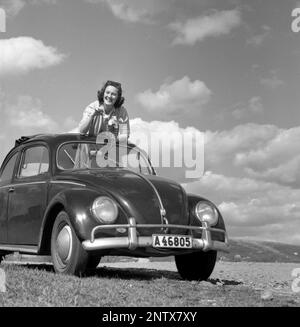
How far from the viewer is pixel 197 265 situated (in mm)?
7555

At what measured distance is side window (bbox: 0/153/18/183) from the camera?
9094mm

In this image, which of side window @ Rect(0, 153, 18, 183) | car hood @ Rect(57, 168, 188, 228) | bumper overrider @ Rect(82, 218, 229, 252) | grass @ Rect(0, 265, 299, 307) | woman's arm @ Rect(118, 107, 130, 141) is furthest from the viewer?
side window @ Rect(0, 153, 18, 183)

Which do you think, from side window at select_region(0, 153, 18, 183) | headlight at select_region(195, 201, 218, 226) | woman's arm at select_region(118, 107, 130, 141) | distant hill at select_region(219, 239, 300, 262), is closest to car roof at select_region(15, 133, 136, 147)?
woman's arm at select_region(118, 107, 130, 141)

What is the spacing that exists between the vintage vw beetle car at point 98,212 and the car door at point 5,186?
116 mm

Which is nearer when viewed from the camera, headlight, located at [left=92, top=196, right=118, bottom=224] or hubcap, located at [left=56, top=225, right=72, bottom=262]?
headlight, located at [left=92, top=196, right=118, bottom=224]

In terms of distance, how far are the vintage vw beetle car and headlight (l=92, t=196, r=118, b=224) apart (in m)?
0.01

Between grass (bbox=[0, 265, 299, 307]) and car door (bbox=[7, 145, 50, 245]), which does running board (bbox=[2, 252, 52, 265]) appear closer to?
car door (bbox=[7, 145, 50, 245])

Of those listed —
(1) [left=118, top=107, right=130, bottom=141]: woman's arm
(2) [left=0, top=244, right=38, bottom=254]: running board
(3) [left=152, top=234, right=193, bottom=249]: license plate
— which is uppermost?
(1) [left=118, top=107, right=130, bottom=141]: woman's arm

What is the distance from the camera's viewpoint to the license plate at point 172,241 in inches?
253

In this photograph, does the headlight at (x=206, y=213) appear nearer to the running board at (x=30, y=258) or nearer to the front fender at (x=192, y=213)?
the front fender at (x=192, y=213)

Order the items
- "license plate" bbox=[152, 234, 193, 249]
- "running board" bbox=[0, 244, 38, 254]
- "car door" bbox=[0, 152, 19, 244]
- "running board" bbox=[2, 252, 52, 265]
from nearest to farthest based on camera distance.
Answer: "license plate" bbox=[152, 234, 193, 249] → "running board" bbox=[0, 244, 38, 254] → "running board" bbox=[2, 252, 52, 265] → "car door" bbox=[0, 152, 19, 244]

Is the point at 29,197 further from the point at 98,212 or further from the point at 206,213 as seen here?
the point at 206,213
